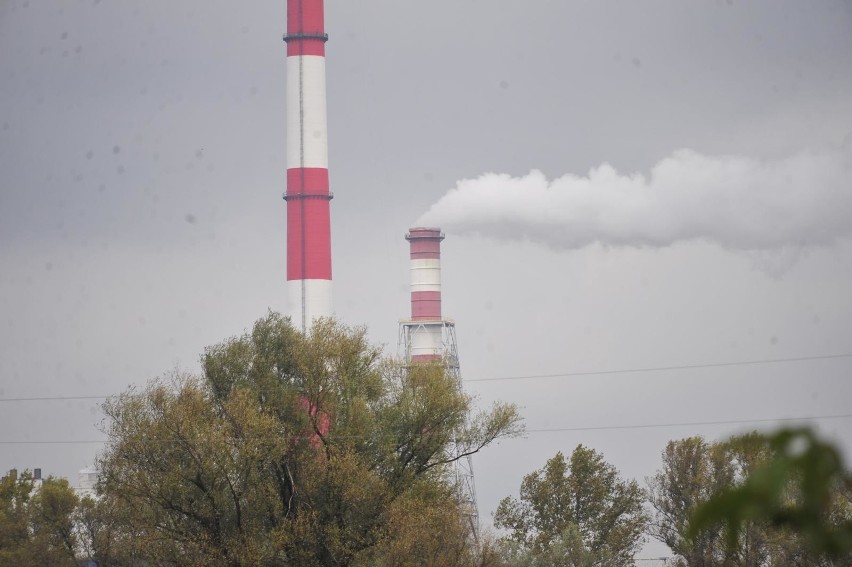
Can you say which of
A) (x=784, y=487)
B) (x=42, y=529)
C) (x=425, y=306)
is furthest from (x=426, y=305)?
(x=784, y=487)

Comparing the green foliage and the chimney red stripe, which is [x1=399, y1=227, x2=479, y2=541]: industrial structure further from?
the green foliage

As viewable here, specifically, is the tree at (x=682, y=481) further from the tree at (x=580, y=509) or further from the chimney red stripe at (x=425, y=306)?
the chimney red stripe at (x=425, y=306)

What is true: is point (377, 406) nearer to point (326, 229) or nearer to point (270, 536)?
point (270, 536)

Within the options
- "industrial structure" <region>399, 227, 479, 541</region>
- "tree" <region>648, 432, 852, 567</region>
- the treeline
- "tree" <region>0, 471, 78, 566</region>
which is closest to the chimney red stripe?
"industrial structure" <region>399, 227, 479, 541</region>

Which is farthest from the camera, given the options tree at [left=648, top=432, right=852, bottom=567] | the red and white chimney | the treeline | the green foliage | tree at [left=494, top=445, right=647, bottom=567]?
the red and white chimney

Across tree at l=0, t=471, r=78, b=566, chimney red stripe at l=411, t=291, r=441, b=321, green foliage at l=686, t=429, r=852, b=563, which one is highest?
chimney red stripe at l=411, t=291, r=441, b=321

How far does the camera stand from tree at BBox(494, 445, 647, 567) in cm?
3871

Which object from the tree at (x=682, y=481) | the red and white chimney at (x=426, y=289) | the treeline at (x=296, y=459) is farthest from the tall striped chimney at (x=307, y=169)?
the treeline at (x=296, y=459)

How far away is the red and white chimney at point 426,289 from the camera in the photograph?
68.1 meters

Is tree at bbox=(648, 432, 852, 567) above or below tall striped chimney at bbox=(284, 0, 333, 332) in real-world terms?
below

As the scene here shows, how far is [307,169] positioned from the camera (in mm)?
57844

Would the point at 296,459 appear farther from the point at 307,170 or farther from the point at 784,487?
the point at 307,170

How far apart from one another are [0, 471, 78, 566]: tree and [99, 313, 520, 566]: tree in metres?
17.1

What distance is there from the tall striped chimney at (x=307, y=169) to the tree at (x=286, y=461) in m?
29.6
